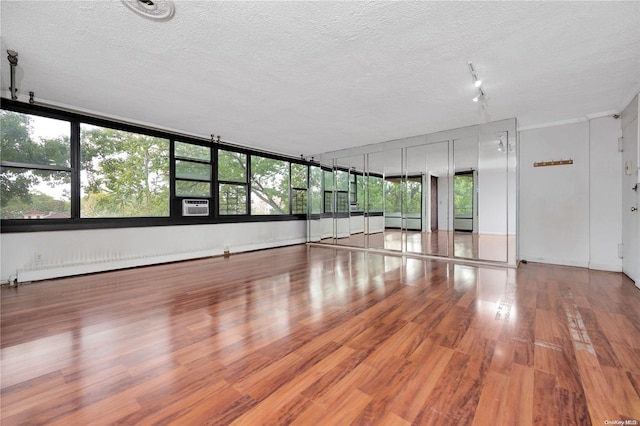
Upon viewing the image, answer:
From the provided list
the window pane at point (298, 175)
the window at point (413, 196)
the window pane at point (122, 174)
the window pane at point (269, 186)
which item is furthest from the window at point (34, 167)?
the window at point (413, 196)

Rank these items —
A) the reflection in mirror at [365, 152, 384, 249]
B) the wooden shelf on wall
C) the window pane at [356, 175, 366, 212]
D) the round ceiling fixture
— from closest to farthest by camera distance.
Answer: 1. the round ceiling fixture
2. the wooden shelf on wall
3. the reflection in mirror at [365, 152, 384, 249]
4. the window pane at [356, 175, 366, 212]

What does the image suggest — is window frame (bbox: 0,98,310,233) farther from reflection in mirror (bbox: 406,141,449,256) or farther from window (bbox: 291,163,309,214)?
reflection in mirror (bbox: 406,141,449,256)

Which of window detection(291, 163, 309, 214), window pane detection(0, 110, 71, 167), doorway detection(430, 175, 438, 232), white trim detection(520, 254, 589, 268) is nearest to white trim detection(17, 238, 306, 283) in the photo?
window pane detection(0, 110, 71, 167)

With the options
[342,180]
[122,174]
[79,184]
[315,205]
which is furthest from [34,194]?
[342,180]

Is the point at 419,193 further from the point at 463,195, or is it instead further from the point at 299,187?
the point at 299,187

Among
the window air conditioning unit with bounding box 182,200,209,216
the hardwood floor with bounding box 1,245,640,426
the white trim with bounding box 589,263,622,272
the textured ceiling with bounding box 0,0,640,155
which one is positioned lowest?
the hardwood floor with bounding box 1,245,640,426

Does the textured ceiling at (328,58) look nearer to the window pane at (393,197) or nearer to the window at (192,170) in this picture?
the window at (192,170)

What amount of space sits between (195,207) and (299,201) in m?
3.44

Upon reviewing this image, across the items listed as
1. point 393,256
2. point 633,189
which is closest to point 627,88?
point 633,189

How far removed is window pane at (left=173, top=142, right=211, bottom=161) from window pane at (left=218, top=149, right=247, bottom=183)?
33 centimetres

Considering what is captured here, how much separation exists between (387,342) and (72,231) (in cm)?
520

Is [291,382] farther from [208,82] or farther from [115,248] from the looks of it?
[115,248]

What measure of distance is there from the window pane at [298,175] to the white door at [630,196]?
276 inches

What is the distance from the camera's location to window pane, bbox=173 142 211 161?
5.76m
